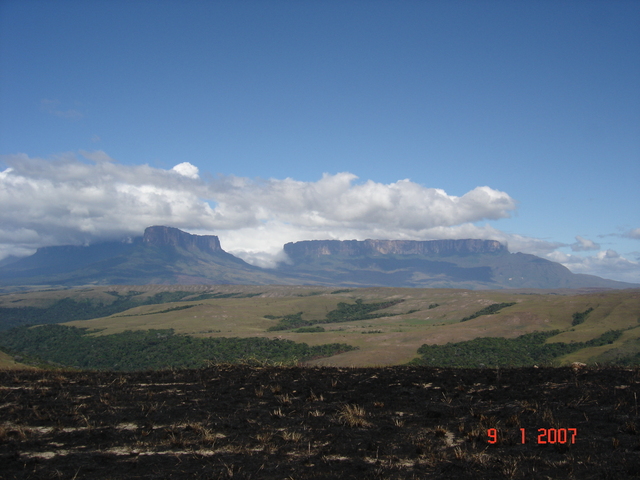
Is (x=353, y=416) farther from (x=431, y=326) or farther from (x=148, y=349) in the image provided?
(x=431, y=326)

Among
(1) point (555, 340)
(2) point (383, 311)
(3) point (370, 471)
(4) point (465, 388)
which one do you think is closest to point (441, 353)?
(1) point (555, 340)

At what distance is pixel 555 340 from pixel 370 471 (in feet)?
328

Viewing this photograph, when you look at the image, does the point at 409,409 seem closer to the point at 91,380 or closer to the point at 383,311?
the point at 91,380

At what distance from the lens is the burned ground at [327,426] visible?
854 centimetres

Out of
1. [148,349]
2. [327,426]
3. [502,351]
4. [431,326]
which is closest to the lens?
[327,426]

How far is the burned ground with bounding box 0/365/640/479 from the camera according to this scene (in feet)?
28.0

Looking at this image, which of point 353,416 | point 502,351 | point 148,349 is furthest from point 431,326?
point 353,416
